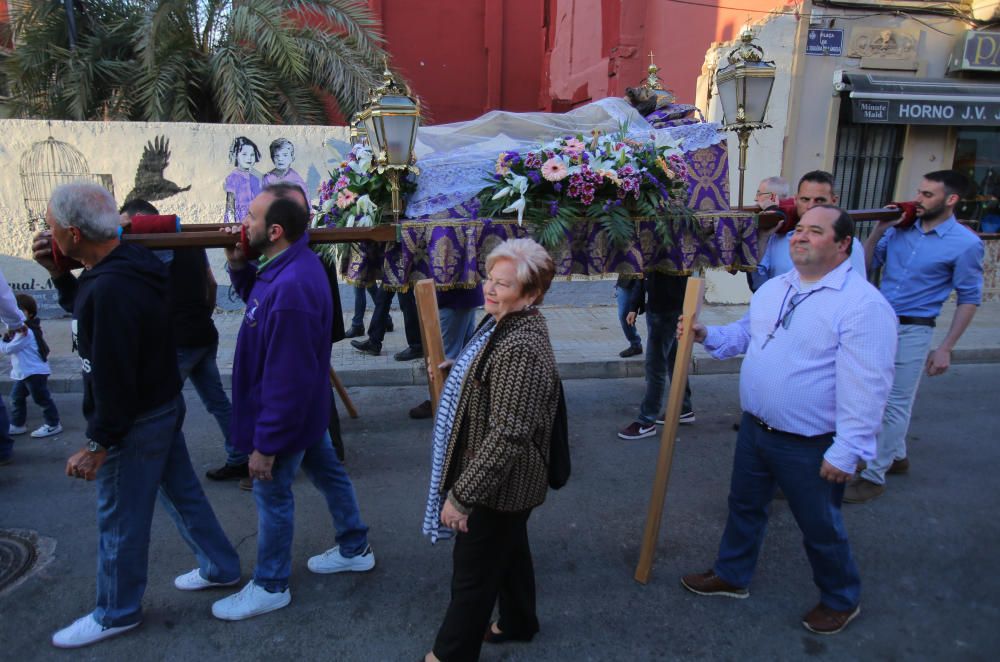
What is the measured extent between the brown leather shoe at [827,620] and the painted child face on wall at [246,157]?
850cm

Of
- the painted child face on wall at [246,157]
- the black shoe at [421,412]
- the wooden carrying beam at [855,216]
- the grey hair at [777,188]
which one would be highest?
the painted child face on wall at [246,157]

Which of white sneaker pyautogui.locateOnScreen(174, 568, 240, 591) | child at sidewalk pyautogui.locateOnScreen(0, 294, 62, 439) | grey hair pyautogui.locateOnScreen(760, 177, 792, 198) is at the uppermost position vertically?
grey hair pyautogui.locateOnScreen(760, 177, 792, 198)

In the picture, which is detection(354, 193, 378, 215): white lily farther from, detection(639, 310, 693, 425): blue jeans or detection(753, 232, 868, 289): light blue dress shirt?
detection(753, 232, 868, 289): light blue dress shirt

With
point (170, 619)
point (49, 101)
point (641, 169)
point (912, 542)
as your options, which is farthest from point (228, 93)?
point (912, 542)

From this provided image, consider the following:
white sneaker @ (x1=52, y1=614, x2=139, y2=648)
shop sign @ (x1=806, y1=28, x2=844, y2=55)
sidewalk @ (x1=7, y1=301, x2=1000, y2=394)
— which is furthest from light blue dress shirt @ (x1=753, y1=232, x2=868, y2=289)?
shop sign @ (x1=806, y1=28, x2=844, y2=55)

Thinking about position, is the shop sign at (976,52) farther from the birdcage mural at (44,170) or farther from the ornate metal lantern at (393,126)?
the birdcage mural at (44,170)

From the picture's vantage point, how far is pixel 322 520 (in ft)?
12.9

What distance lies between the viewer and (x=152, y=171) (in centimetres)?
877

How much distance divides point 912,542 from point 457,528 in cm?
293

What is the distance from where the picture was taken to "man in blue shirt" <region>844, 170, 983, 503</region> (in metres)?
4.08

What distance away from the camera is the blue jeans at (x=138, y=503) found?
2695 mm

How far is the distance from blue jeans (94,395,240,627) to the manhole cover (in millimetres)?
847

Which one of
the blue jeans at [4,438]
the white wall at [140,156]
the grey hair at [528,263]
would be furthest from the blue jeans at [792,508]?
the white wall at [140,156]

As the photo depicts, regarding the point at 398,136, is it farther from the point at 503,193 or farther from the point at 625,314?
the point at 625,314
